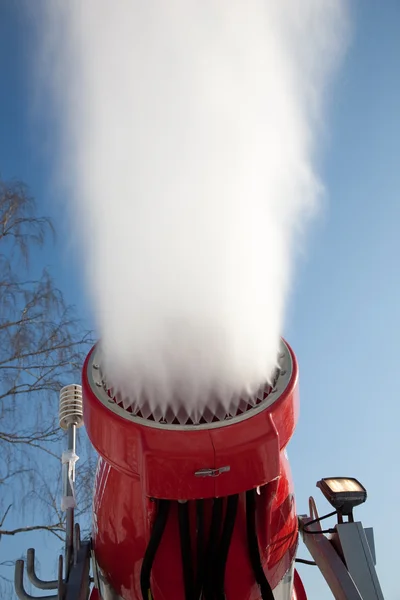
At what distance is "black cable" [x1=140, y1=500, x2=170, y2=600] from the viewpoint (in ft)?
6.54

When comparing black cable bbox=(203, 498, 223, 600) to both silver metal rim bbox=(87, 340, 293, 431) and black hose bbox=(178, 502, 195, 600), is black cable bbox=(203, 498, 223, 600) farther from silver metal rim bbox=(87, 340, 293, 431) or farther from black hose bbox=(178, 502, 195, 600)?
silver metal rim bbox=(87, 340, 293, 431)

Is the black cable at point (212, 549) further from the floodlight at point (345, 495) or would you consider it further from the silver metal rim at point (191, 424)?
the floodlight at point (345, 495)

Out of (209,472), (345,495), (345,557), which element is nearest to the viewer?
(209,472)

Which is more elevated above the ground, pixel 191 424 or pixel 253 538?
pixel 191 424

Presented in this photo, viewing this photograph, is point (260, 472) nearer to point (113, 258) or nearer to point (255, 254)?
point (255, 254)

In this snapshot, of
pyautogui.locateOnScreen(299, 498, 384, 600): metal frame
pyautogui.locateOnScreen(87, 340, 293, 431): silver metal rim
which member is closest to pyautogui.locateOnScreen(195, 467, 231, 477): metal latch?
pyautogui.locateOnScreen(87, 340, 293, 431): silver metal rim

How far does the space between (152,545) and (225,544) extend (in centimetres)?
24

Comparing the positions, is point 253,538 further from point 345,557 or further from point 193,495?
point 345,557

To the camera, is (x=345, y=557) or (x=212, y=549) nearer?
(x=212, y=549)

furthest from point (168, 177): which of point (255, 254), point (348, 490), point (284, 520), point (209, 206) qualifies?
point (348, 490)

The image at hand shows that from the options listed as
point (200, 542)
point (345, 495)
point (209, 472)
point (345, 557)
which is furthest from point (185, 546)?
point (345, 495)

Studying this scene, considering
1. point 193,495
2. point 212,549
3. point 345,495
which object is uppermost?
point 345,495

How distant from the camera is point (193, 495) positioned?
187 centimetres

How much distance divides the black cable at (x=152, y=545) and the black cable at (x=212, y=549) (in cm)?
16
